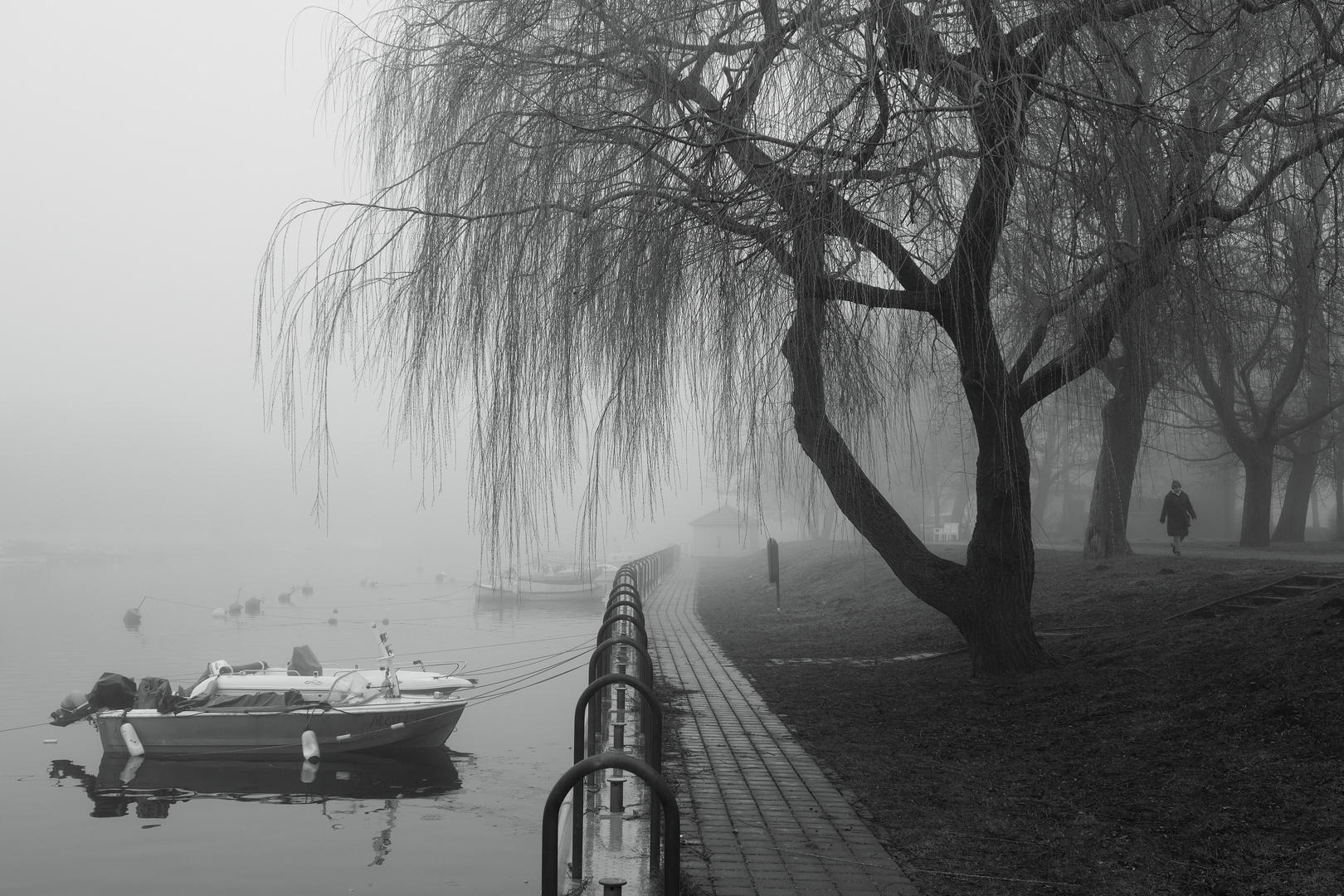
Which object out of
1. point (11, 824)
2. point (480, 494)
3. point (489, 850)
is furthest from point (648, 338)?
point (11, 824)

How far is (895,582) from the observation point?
66.1 feet

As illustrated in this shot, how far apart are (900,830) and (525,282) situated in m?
3.56

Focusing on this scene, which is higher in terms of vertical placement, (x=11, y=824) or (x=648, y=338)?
(x=648, y=338)

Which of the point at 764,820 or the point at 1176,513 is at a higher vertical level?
the point at 1176,513

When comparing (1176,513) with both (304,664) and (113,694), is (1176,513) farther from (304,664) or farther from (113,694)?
(113,694)

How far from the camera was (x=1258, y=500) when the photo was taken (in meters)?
21.3

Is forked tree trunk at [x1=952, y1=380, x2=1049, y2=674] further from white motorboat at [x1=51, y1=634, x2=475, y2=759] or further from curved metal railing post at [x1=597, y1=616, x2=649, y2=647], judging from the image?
white motorboat at [x1=51, y1=634, x2=475, y2=759]

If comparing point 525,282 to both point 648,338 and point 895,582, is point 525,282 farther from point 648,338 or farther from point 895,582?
point 895,582

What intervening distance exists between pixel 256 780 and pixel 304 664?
16.5ft

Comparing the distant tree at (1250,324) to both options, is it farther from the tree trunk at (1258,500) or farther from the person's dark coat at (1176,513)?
the person's dark coat at (1176,513)

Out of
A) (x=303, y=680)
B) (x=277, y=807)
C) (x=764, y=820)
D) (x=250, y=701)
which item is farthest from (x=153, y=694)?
(x=764, y=820)

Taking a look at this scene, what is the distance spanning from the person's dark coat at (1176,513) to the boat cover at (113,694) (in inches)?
714

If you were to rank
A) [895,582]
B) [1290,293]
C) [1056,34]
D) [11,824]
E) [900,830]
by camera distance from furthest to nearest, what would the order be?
[895,582], [11,824], [1290,293], [1056,34], [900,830]

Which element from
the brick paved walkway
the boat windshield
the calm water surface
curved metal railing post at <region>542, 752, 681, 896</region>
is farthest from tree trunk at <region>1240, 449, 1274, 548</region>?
curved metal railing post at <region>542, 752, 681, 896</region>
